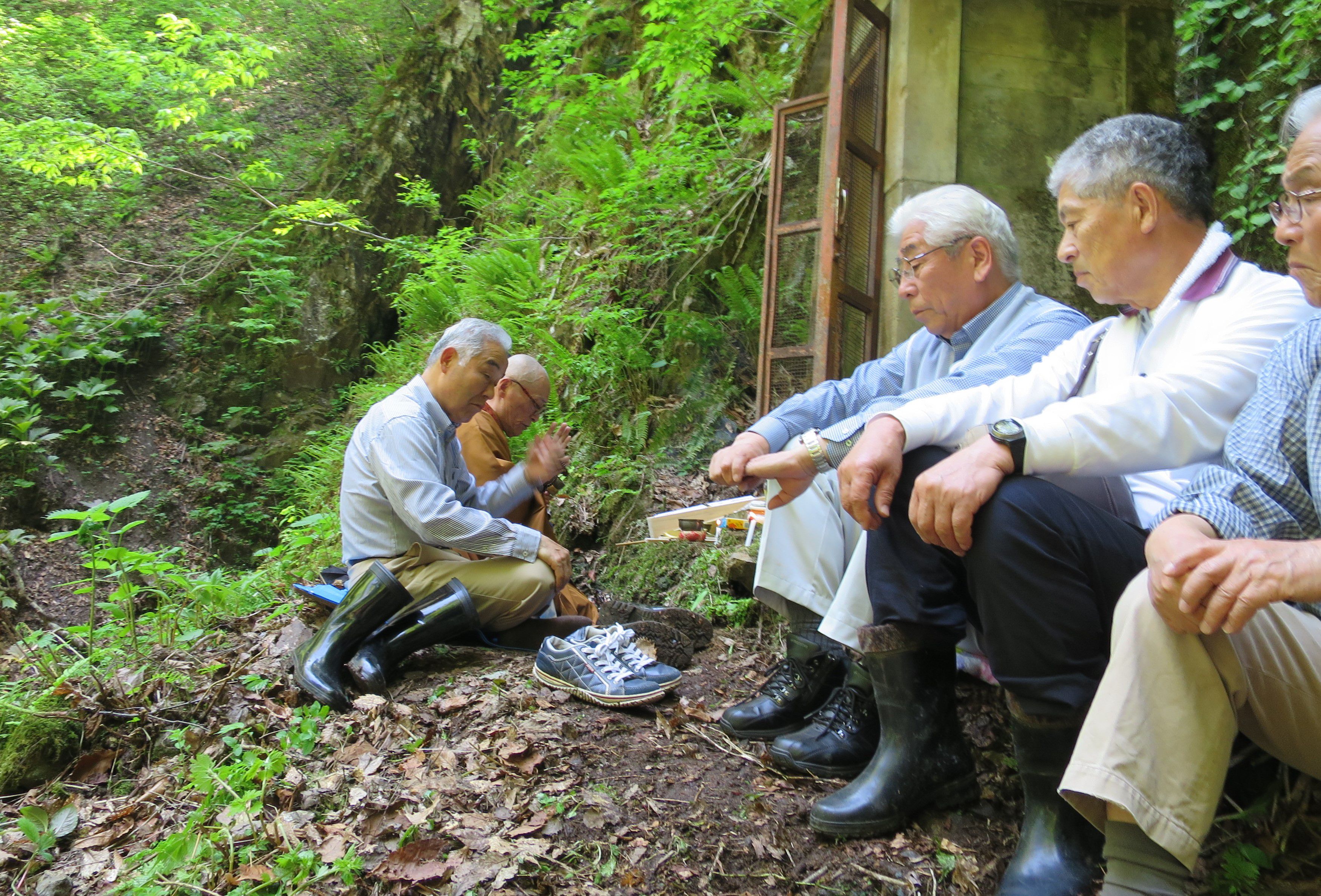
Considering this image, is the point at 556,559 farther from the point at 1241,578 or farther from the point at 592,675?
the point at 1241,578

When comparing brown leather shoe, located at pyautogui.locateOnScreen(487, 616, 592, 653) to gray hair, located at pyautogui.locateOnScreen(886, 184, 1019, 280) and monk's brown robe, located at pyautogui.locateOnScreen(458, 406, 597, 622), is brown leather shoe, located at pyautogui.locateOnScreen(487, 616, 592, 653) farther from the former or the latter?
gray hair, located at pyautogui.locateOnScreen(886, 184, 1019, 280)

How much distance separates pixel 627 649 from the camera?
306 centimetres

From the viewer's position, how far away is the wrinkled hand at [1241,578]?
1.26 metres

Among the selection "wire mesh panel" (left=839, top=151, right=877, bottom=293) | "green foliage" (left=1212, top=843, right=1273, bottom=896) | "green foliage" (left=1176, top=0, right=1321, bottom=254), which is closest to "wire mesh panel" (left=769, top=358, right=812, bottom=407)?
"wire mesh panel" (left=839, top=151, right=877, bottom=293)

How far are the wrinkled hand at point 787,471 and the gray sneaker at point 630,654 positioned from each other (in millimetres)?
844

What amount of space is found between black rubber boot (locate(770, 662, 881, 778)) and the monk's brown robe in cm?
221

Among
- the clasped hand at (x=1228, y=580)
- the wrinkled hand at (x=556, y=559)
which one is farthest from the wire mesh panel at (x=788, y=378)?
the clasped hand at (x=1228, y=580)

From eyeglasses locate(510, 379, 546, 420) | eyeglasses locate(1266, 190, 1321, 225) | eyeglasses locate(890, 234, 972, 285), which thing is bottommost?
eyeglasses locate(510, 379, 546, 420)

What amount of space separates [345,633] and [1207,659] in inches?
110

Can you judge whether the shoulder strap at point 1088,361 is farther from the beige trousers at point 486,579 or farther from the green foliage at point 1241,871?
the beige trousers at point 486,579

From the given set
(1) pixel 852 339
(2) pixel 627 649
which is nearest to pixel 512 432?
(1) pixel 852 339

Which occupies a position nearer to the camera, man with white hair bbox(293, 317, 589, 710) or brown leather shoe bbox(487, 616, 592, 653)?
man with white hair bbox(293, 317, 589, 710)

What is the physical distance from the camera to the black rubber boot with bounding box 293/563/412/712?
10.0ft

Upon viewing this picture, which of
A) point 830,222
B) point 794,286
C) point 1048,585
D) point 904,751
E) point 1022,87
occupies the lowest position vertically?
point 904,751
